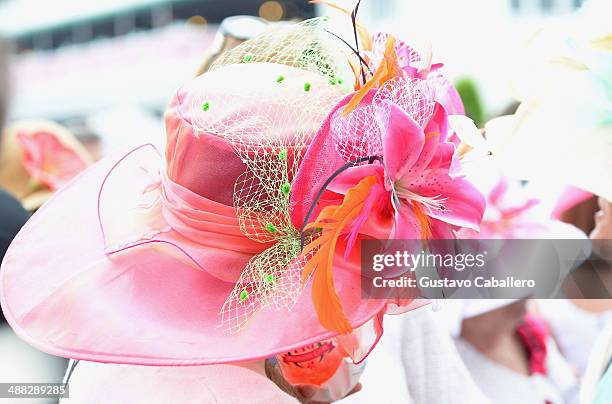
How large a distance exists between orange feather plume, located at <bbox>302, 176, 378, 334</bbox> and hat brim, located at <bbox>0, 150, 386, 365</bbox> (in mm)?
28

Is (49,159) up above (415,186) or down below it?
below

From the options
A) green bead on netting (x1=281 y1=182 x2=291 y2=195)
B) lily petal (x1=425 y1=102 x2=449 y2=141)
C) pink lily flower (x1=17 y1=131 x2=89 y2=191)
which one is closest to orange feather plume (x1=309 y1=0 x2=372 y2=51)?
lily petal (x1=425 y1=102 x2=449 y2=141)

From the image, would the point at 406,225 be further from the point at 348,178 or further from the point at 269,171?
the point at 269,171

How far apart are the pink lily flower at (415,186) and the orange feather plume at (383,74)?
0.12 feet

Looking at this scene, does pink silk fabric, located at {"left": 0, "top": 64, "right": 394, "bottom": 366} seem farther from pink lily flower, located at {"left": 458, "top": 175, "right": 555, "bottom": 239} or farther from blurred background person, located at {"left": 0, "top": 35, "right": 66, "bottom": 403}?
pink lily flower, located at {"left": 458, "top": 175, "right": 555, "bottom": 239}

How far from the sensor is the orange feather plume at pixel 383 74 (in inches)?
34.5

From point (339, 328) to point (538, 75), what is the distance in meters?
0.47

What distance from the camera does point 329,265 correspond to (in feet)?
2.82

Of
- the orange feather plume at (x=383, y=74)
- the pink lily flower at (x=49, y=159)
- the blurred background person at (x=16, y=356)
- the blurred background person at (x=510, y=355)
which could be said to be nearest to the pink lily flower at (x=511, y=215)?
the blurred background person at (x=510, y=355)

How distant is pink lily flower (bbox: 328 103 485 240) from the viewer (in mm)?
885

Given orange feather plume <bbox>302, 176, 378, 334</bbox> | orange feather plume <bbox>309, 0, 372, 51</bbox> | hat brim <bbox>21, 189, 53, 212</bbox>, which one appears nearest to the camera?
orange feather plume <bbox>302, 176, 378, 334</bbox>

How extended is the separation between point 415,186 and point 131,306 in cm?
45

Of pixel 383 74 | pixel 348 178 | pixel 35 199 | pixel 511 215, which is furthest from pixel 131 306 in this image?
pixel 35 199

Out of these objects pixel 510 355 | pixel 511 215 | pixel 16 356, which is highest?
pixel 511 215
